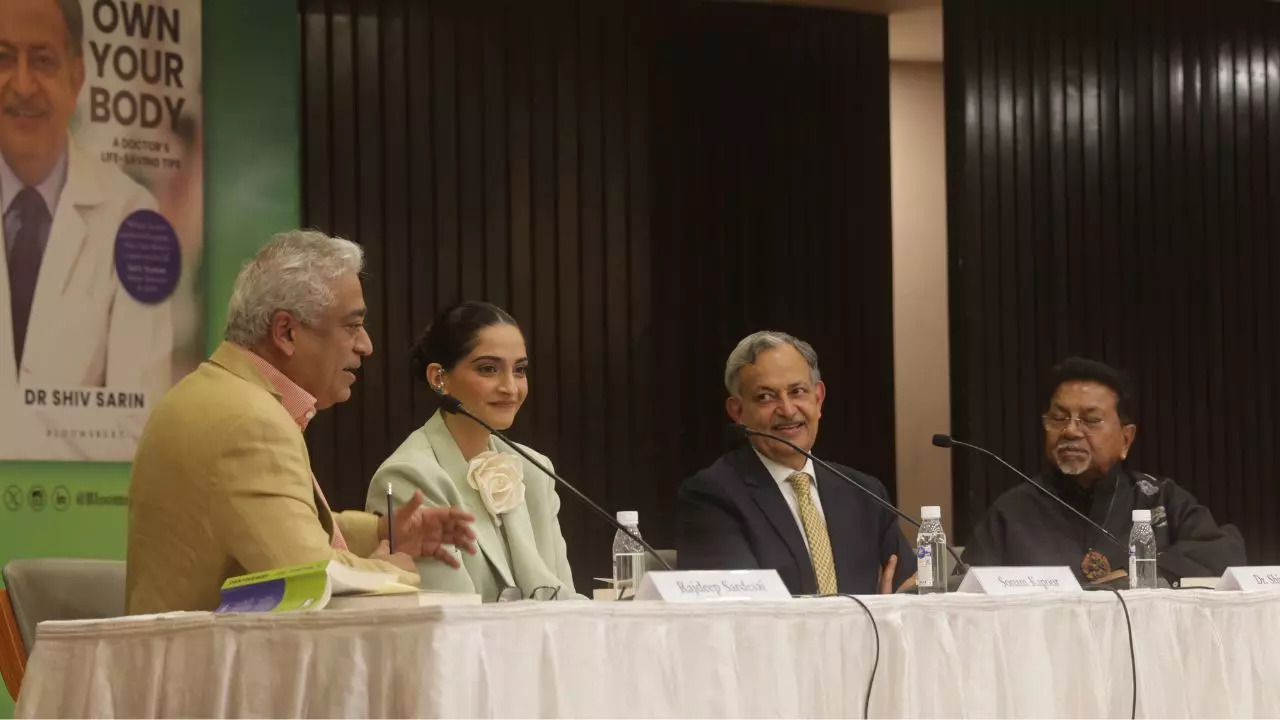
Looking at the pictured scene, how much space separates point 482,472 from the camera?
366 cm

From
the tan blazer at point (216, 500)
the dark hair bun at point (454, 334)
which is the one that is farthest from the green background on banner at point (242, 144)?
the tan blazer at point (216, 500)

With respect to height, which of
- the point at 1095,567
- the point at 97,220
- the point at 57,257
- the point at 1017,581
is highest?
the point at 97,220

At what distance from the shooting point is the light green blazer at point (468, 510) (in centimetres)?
349

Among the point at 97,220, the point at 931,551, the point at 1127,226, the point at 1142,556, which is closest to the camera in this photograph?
the point at 931,551

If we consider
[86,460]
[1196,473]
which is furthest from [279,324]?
[1196,473]

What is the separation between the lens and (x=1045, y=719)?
2.50 m

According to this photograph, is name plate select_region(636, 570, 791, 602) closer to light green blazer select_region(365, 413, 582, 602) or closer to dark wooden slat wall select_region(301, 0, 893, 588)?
light green blazer select_region(365, 413, 582, 602)

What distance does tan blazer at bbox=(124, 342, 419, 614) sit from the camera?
7.95 ft

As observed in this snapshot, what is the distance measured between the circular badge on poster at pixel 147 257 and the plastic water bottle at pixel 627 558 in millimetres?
2255

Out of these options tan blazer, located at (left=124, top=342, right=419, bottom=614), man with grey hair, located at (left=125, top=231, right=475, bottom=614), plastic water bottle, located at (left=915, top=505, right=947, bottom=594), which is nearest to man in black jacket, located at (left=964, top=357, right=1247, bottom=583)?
plastic water bottle, located at (left=915, top=505, right=947, bottom=594)

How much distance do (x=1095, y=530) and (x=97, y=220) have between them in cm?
307

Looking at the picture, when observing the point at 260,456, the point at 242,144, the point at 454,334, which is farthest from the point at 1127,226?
the point at 260,456

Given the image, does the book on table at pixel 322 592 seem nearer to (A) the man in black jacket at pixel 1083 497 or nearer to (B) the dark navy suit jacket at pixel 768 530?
(B) the dark navy suit jacket at pixel 768 530

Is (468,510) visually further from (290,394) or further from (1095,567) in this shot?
(1095,567)
